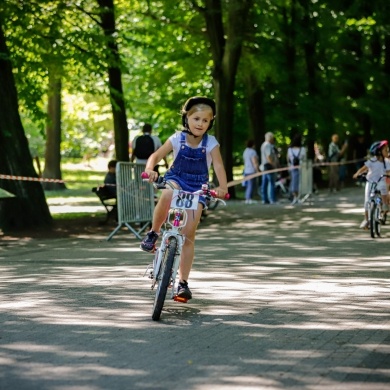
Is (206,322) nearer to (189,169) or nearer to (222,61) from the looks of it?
(189,169)

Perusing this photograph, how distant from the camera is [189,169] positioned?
406 inches

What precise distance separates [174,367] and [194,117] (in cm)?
325

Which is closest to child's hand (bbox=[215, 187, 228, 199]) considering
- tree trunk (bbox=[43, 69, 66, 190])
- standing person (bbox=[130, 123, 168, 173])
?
standing person (bbox=[130, 123, 168, 173])

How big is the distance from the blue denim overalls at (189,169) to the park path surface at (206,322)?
1080 millimetres

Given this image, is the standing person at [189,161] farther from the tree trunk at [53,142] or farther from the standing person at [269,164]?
the tree trunk at [53,142]

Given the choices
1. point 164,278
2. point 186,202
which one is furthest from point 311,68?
point 164,278

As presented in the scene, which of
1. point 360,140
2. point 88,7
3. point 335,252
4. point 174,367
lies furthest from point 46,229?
point 360,140

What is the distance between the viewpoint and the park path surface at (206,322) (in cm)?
727

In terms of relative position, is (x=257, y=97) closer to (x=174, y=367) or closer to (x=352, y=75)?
(x=352, y=75)

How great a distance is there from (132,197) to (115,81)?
8.41 metres

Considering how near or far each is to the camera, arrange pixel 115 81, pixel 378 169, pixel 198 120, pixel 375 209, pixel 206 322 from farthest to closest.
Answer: pixel 115 81
pixel 378 169
pixel 375 209
pixel 198 120
pixel 206 322

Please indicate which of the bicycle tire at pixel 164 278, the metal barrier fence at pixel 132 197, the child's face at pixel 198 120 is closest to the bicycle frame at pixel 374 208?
the metal barrier fence at pixel 132 197

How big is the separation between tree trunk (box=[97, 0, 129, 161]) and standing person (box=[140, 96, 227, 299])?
15361 mm

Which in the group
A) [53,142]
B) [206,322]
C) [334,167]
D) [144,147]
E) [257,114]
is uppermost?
[257,114]
